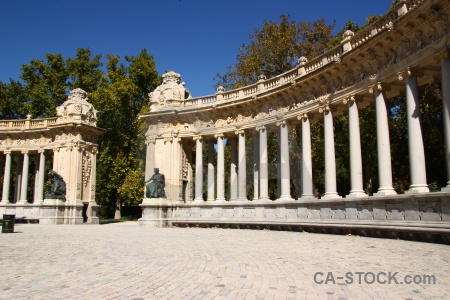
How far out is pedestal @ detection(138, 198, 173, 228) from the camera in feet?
102

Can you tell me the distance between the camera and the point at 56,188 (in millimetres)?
37062

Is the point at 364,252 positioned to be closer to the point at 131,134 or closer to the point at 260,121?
the point at 260,121

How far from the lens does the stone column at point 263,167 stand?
28.1 m

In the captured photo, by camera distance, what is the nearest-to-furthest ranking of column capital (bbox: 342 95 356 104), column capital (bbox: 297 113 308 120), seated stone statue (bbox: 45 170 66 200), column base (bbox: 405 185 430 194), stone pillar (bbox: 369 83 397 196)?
column base (bbox: 405 185 430 194) → stone pillar (bbox: 369 83 397 196) → column capital (bbox: 342 95 356 104) → column capital (bbox: 297 113 308 120) → seated stone statue (bbox: 45 170 66 200)

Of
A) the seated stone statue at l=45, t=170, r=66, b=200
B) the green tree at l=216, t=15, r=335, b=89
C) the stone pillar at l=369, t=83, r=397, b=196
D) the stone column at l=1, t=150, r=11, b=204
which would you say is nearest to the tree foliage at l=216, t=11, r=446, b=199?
the green tree at l=216, t=15, r=335, b=89

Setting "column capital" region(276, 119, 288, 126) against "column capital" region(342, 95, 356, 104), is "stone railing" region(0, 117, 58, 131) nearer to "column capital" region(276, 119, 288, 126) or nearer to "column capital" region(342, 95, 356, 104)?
"column capital" region(276, 119, 288, 126)

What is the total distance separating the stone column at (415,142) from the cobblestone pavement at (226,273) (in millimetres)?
3857

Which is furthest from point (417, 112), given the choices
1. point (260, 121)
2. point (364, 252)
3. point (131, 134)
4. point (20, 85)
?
point (20, 85)

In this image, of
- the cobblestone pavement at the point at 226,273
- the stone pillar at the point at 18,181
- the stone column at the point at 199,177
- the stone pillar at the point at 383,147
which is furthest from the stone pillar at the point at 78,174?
the stone pillar at the point at 383,147

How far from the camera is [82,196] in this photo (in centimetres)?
3991

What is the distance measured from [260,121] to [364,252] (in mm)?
18309

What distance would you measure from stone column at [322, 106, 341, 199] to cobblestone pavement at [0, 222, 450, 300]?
9180mm

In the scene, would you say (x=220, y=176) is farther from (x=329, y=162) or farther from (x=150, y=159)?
(x=329, y=162)

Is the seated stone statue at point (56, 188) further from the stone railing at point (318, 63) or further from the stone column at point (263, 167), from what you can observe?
the stone column at point (263, 167)
